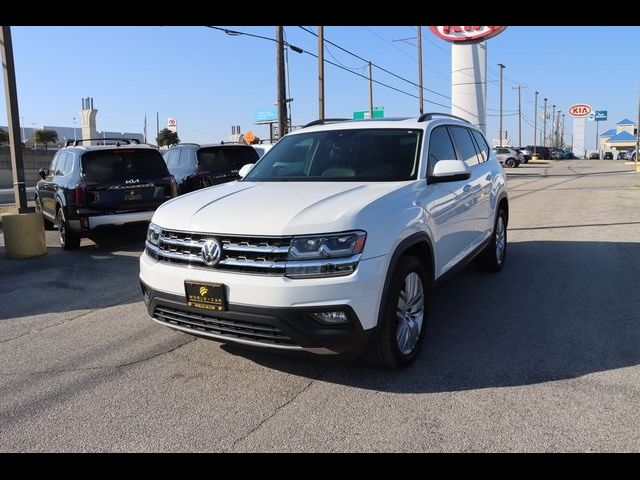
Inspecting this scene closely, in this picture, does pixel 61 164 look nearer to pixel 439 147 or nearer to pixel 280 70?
pixel 439 147

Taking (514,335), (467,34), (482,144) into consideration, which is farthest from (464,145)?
(467,34)

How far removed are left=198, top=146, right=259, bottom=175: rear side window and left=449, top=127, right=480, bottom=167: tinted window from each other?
655 cm

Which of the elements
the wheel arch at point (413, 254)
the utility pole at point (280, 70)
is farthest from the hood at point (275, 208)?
the utility pole at point (280, 70)

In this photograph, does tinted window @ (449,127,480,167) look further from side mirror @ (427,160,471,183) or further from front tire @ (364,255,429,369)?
front tire @ (364,255,429,369)

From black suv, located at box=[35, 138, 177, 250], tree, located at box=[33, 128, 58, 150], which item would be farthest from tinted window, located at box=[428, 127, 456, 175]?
tree, located at box=[33, 128, 58, 150]

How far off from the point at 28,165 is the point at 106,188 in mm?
31737

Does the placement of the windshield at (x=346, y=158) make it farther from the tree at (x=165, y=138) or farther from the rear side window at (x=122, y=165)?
the tree at (x=165, y=138)

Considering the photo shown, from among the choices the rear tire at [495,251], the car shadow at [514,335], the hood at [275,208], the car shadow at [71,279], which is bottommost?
the car shadow at [514,335]

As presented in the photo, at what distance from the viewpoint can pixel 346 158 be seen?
16.3ft

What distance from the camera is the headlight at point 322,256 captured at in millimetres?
3418

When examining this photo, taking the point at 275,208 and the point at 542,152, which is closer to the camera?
the point at 275,208

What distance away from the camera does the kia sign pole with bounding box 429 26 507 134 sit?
3222 cm
